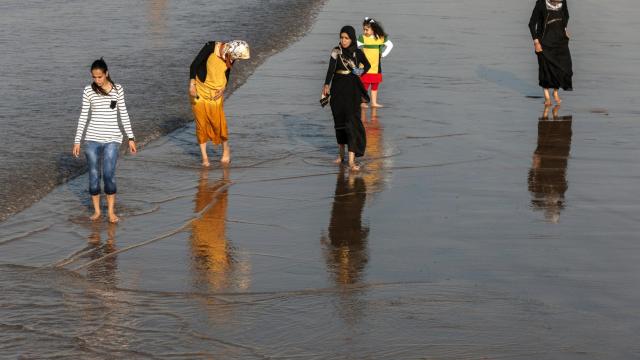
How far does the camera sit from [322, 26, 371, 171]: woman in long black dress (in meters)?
13.6

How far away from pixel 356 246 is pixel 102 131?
2.76 metres

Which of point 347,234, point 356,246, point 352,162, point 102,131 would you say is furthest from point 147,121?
point 356,246

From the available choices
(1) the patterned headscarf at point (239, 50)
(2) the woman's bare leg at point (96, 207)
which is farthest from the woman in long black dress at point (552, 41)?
(2) the woman's bare leg at point (96, 207)

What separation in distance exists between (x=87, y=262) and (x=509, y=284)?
356 centimetres

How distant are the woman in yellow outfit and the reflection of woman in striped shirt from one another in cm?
249

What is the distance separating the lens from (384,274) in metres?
9.49

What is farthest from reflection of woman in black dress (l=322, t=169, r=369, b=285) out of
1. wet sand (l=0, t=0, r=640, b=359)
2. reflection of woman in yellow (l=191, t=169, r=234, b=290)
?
reflection of woman in yellow (l=191, t=169, r=234, b=290)

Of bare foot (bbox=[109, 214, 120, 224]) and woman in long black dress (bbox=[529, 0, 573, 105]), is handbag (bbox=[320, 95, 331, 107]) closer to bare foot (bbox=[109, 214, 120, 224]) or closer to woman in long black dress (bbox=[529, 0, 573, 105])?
bare foot (bbox=[109, 214, 120, 224])

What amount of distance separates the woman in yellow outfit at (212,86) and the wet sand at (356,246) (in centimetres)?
39

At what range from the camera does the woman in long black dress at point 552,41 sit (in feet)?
57.7

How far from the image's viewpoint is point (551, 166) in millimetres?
13734

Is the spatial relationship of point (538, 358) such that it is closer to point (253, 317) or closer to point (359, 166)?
point (253, 317)

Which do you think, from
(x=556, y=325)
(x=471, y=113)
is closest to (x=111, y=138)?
(x=556, y=325)

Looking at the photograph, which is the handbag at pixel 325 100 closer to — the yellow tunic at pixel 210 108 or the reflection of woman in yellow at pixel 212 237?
the yellow tunic at pixel 210 108
